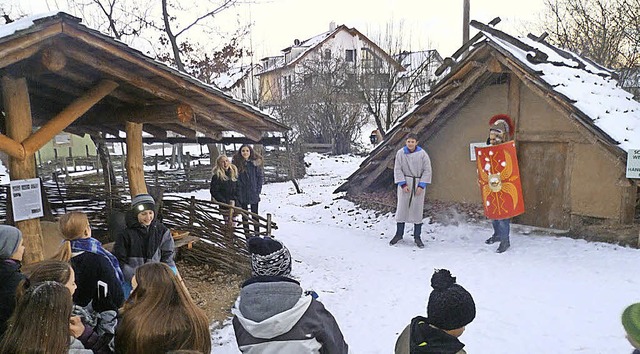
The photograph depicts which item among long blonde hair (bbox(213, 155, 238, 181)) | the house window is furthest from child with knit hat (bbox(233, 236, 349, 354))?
the house window

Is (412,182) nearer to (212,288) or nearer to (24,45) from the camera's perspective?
(212,288)

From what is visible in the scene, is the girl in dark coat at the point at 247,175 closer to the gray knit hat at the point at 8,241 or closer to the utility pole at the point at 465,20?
the gray knit hat at the point at 8,241

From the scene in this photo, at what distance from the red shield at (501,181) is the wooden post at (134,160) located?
5580mm

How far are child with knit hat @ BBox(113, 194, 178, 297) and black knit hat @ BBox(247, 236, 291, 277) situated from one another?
2.04 metres

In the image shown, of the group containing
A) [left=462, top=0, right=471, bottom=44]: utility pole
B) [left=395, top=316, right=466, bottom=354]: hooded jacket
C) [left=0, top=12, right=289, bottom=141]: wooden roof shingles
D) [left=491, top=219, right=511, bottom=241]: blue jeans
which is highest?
[left=462, top=0, right=471, bottom=44]: utility pole

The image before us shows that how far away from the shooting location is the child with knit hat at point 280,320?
2.26 meters

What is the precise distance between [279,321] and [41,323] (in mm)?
1014

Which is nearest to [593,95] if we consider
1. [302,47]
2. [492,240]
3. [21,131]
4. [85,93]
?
[492,240]

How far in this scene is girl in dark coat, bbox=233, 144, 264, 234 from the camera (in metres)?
7.95

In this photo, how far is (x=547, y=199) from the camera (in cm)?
816

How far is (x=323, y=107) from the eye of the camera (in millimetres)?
24578

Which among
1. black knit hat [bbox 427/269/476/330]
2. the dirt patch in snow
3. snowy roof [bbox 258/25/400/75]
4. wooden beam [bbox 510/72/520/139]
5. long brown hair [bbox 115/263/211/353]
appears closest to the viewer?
long brown hair [bbox 115/263/211/353]

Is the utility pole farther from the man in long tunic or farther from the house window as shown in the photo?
the house window

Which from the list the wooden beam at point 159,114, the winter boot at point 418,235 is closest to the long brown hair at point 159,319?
the wooden beam at point 159,114
